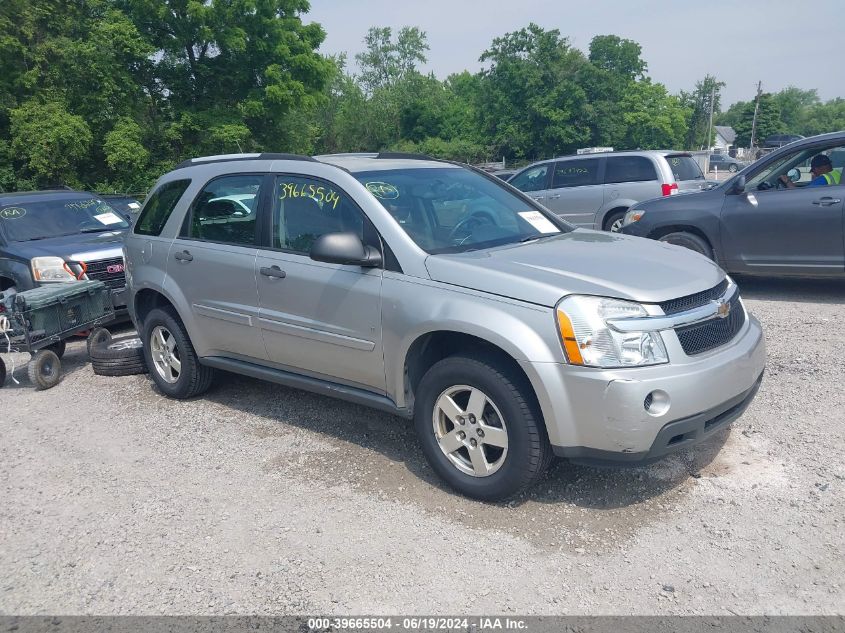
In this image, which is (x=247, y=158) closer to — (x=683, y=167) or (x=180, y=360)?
(x=180, y=360)

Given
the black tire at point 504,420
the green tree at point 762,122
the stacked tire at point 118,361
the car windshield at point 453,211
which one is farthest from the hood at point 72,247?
the green tree at point 762,122

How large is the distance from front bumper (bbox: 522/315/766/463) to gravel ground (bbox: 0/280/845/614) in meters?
0.45

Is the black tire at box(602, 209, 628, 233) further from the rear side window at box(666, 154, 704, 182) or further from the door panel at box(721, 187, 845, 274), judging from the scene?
the door panel at box(721, 187, 845, 274)

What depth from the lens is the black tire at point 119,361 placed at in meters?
6.62

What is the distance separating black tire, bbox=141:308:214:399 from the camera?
560 centimetres

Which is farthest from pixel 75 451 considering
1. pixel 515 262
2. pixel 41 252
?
pixel 41 252

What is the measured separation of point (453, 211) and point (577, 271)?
115cm

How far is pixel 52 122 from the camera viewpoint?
27.7 meters

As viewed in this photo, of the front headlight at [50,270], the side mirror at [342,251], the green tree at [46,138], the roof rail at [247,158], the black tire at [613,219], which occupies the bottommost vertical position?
the black tire at [613,219]

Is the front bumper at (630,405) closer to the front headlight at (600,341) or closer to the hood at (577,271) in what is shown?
the front headlight at (600,341)

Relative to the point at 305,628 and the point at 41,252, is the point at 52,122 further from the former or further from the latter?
the point at 305,628

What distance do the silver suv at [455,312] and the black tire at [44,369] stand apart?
1.63 metres

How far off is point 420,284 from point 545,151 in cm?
5887

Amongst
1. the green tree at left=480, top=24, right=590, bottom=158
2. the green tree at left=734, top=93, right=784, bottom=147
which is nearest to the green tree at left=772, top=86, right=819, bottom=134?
the green tree at left=734, top=93, right=784, bottom=147
